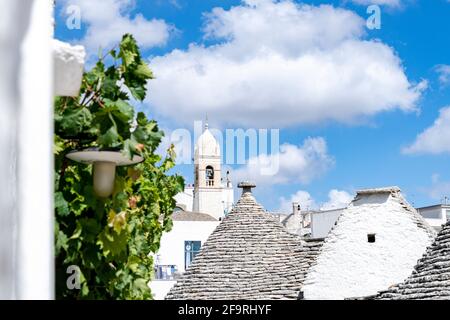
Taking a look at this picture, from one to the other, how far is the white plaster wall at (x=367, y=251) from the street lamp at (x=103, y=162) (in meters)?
13.1

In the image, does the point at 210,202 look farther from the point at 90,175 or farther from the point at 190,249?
the point at 90,175

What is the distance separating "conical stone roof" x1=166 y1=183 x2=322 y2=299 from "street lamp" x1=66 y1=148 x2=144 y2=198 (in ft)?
43.8

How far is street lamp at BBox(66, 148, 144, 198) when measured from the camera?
15.7ft

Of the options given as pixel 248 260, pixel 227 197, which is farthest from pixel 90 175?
pixel 227 197

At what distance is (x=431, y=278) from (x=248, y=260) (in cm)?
685

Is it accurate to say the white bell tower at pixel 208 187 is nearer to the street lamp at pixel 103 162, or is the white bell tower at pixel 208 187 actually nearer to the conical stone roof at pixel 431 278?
the conical stone roof at pixel 431 278

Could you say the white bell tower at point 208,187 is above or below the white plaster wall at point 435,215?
above

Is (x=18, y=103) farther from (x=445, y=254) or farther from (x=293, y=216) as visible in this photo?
(x=293, y=216)

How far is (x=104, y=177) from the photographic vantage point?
5.09 metres

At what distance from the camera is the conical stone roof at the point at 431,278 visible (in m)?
13.1

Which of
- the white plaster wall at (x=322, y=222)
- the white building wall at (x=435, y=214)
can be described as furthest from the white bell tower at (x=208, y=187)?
the white plaster wall at (x=322, y=222)
